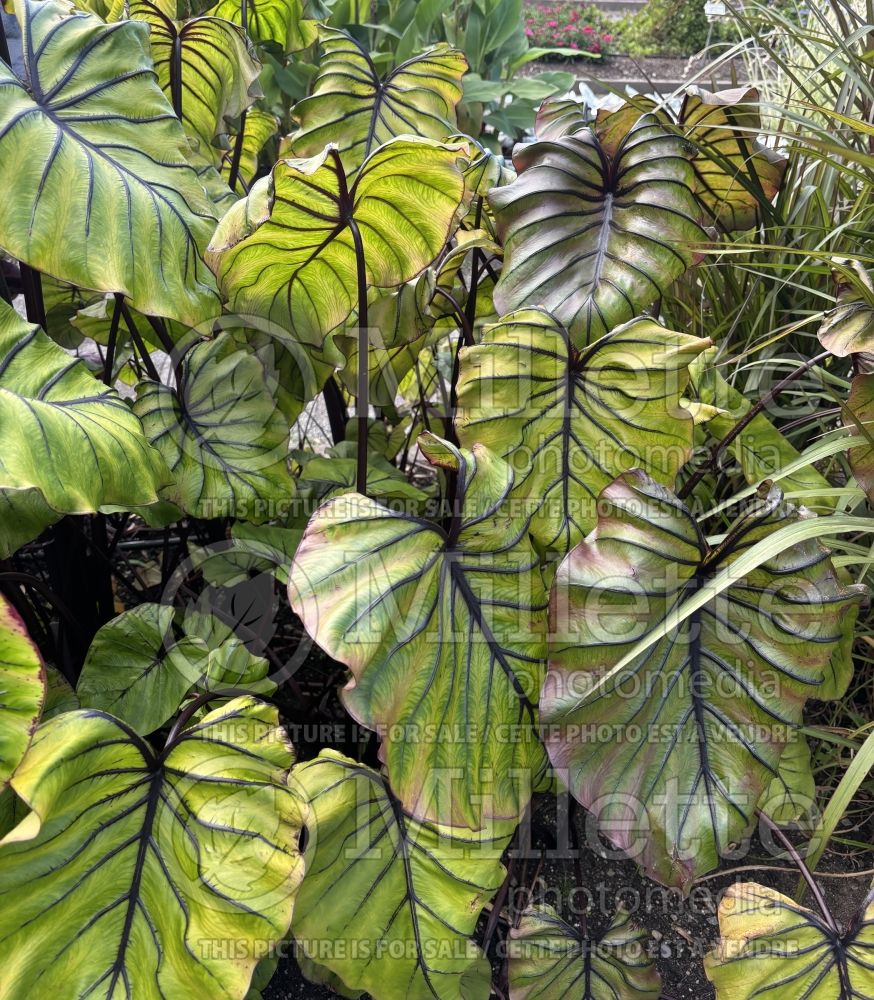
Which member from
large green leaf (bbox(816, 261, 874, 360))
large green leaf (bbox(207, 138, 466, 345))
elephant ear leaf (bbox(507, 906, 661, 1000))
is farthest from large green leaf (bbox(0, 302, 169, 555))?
large green leaf (bbox(816, 261, 874, 360))

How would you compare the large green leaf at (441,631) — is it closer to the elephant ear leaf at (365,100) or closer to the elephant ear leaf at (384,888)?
the elephant ear leaf at (384,888)

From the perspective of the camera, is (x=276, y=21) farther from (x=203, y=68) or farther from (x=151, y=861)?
(x=151, y=861)

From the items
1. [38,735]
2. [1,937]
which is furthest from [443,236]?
[1,937]

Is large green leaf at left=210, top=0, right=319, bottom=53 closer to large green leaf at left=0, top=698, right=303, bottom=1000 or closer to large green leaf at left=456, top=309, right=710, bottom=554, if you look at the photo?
large green leaf at left=456, top=309, right=710, bottom=554

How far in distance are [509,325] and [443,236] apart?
16cm

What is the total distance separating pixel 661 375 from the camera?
1.01 metres

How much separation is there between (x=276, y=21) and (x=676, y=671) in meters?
1.51

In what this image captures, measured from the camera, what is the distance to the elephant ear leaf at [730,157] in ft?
4.40

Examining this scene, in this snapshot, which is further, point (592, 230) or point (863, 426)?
point (592, 230)

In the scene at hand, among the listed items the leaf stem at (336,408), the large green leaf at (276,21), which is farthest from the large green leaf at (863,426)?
the large green leaf at (276,21)

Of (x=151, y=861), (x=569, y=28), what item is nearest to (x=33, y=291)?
(x=151, y=861)

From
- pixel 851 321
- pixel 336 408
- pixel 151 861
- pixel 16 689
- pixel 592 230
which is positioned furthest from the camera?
pixel 336 408

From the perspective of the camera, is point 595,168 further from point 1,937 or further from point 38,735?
point 1,937

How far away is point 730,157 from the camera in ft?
4.66
